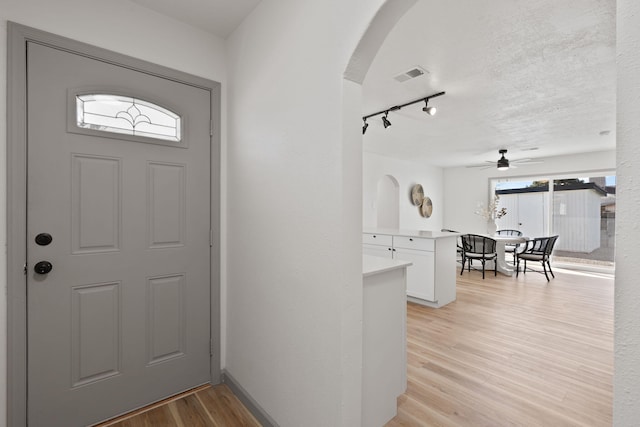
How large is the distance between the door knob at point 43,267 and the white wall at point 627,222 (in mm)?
2387

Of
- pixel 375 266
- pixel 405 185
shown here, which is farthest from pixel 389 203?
pixel 375 266

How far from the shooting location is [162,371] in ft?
6.66

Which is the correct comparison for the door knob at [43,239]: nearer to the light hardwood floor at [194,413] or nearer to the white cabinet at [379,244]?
the light hardwood floor at [194,413]

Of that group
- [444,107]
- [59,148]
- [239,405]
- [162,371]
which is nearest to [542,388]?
[239,405]

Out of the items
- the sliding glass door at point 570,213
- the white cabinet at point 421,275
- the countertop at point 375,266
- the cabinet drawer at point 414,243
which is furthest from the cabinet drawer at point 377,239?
the sliding glass door at point 570,213

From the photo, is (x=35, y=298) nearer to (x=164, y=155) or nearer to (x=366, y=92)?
(x=164, y=155)

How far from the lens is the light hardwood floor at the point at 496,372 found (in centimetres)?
188

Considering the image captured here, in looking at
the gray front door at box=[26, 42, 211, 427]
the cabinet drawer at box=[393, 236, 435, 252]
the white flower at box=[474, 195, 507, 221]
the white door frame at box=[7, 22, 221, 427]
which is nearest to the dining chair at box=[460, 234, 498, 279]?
the white flower at box=[474, 195, 507, 221]

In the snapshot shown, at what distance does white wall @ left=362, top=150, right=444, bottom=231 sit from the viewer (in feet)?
21.6

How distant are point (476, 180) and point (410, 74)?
256 inches

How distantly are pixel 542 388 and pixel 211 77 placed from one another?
11.2ft

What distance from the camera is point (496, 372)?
95.3 inches

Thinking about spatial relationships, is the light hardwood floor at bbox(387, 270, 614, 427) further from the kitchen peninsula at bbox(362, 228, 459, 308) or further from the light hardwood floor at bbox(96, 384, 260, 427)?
the light hardwood floor at bbox(96, 384, 260, 427)

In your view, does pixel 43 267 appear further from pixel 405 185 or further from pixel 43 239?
pixel 405 185
